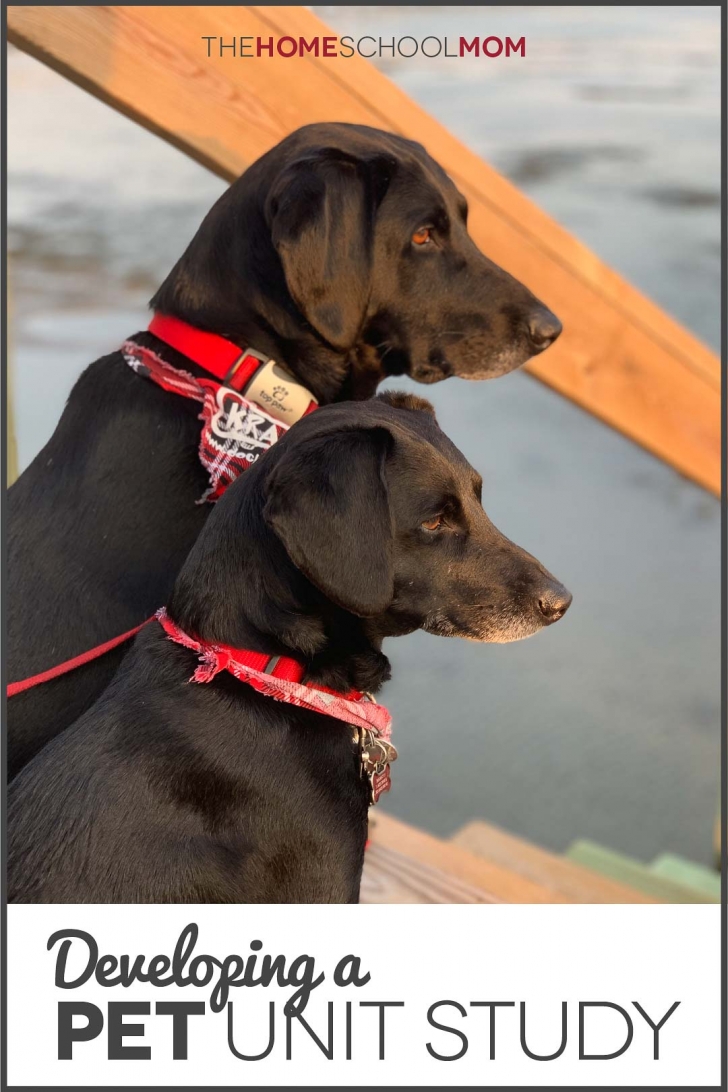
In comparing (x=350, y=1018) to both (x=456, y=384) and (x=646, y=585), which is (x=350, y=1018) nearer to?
(x=646, y=585)

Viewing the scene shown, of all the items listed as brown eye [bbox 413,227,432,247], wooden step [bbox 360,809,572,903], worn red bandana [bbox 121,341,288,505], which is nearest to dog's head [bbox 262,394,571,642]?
worn red bandana [bbox 121,341,288,505]

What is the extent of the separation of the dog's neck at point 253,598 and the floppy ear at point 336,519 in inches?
3.0

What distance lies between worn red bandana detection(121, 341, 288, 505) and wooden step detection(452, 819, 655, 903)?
1675 mm

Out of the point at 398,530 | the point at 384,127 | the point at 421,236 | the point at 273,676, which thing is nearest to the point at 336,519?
the point at 398,530

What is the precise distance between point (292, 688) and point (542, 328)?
1.18 m

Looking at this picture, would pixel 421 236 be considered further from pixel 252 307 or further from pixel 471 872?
pixel 471 872

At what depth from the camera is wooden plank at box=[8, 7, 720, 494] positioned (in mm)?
2359

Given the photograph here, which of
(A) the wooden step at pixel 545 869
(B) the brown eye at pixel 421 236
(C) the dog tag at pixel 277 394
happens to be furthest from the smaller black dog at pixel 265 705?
(A) the wooden step at pixel 545 869

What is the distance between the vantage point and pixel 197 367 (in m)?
2.39

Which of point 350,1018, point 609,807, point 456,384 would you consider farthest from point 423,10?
point 456,384

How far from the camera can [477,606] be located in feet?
6.64

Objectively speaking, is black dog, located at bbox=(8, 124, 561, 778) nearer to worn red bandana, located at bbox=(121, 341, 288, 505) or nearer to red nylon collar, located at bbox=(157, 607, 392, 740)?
worn red bandana, located at bbox=(121, 341, 288, 505)

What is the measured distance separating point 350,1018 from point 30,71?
6.33 metres

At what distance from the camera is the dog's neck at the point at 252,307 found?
2.41 metres
